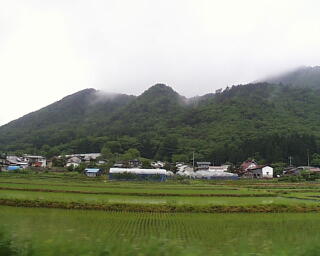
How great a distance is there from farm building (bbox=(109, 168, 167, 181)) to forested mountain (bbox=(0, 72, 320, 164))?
115 ft

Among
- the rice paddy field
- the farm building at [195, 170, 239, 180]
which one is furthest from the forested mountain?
the rice paddy field

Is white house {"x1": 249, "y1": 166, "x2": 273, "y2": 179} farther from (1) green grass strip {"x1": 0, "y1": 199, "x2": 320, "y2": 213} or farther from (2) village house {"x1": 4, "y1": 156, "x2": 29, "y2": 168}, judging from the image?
(1) green grass strip {"x1": 0, "y1": 199, "x2": 320, "y2": 213}

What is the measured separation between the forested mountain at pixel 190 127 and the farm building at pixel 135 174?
115ft

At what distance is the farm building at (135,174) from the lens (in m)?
67.9

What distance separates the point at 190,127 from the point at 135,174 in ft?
239

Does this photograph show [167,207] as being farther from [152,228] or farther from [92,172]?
[92,172]

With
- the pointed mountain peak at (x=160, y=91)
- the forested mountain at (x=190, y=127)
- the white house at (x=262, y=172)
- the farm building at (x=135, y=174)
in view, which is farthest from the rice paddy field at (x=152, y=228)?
the pointed mountain peak at (x=160, y=91)

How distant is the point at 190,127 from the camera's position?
140m

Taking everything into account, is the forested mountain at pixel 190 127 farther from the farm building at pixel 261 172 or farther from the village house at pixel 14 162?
the village house at pixel 14 162

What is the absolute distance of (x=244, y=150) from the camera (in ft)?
330

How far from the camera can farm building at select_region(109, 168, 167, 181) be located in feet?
223

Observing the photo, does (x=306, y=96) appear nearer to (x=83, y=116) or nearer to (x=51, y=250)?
(x=83, y=116)

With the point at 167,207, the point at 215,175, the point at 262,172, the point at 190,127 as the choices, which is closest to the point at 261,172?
the point at 262,172

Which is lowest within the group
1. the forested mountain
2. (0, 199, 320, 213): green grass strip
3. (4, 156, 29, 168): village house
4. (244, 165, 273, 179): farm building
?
(0, 199, 320, 213): green grass strip
